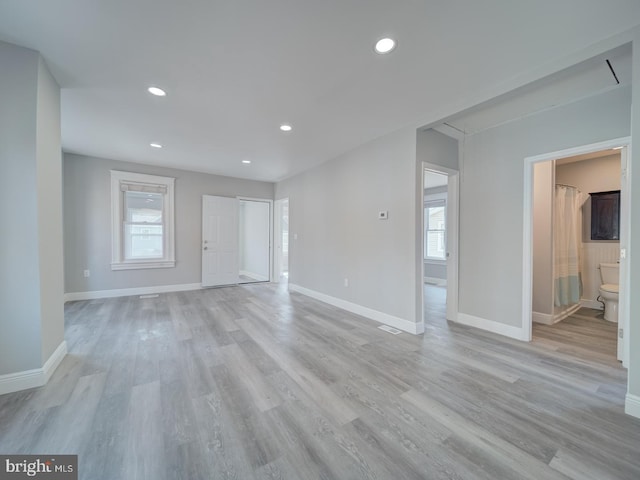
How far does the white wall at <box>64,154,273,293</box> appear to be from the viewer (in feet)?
14.9

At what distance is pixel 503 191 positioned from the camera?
314 cm

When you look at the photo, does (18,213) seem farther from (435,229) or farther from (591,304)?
(435,229)

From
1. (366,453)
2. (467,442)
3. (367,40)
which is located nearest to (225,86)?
(367,40)

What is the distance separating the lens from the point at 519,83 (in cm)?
217

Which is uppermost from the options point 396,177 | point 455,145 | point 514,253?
point 455,145

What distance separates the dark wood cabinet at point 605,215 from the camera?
13.0ft

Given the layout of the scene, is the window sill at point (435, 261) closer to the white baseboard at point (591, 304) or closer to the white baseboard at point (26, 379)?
the white baseboard at point (591, 304)

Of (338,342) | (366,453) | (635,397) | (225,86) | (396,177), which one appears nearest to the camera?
(366,453)

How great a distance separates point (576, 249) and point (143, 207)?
7.98 meters

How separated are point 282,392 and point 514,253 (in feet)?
10.1

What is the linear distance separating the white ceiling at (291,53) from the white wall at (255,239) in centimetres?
389

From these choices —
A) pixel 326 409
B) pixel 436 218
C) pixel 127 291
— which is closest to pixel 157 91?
pixel 326 409

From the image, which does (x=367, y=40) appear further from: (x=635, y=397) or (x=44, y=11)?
(x=635, y=397)

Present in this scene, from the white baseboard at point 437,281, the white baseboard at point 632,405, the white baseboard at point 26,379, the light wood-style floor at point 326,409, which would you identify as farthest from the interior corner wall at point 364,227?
the white baseboard at point 437,281
